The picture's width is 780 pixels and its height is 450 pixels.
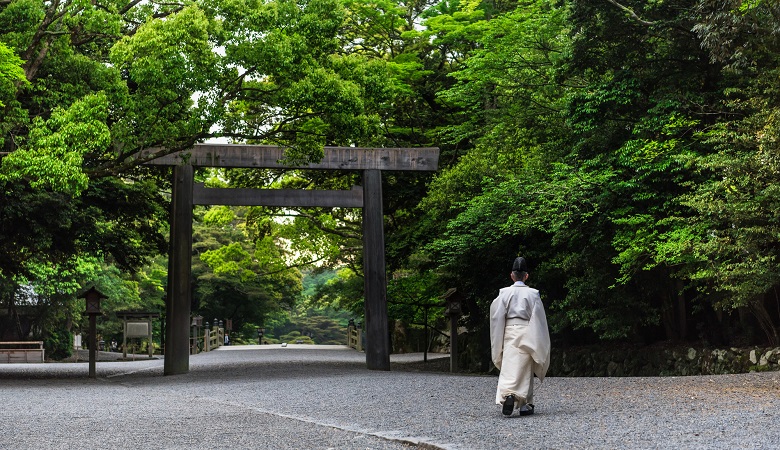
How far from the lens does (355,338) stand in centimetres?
3234

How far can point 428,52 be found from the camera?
2297cm

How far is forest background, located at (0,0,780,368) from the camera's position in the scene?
12062 mm

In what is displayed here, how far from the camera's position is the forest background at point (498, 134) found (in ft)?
39.6

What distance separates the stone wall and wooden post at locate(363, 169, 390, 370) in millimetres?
3940

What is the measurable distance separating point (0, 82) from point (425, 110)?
474 inches

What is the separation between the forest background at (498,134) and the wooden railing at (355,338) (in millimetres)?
9640

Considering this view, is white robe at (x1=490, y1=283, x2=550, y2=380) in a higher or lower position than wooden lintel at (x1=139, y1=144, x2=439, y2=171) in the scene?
Result: lower

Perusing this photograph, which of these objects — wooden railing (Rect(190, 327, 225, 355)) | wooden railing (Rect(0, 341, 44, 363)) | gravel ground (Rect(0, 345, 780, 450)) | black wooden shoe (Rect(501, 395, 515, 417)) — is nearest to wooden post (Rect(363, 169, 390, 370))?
gravel ground (Rect(0, 345, 780, 450))

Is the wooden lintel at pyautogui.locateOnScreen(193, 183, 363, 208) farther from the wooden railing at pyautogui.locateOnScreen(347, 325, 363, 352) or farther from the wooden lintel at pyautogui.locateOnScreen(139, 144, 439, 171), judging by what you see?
the wooden railing at pyautogui.locateOnScreen(347, 325, 363, 352)

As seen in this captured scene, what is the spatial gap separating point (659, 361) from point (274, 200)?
756cm

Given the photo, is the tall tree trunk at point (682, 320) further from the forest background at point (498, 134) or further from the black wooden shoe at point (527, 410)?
the black wooden shoe at point (527, 410)

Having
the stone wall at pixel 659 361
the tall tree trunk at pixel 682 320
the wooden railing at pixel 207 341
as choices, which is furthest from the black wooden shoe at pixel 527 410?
the wooden railing at pixel 207 341

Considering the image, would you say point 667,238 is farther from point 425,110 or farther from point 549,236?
point 425,110

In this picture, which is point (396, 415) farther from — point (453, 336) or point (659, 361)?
point (453, 336)
